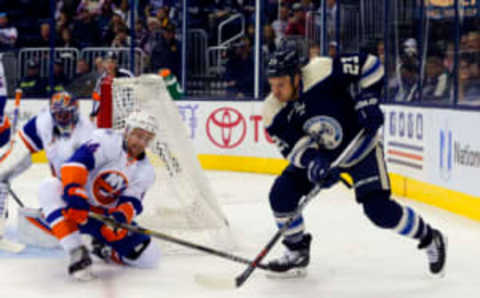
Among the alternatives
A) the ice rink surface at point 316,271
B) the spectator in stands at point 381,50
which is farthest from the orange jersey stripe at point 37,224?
the spectator in stands at point 381,50

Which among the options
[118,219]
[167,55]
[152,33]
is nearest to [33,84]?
[152,33]

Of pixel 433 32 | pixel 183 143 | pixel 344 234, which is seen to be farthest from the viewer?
pixel 433 32

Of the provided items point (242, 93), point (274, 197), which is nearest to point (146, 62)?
point (242, 93)

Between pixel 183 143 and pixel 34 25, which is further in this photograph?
pixel 34 25

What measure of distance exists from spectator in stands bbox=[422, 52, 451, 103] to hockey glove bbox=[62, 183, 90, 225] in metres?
3.16

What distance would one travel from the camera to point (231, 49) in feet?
30.1

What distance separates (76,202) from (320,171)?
103 cm

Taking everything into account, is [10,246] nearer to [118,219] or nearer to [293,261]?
[118,219]

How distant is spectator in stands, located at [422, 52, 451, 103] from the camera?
616 centimetres

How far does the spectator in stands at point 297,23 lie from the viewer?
29.7 feet

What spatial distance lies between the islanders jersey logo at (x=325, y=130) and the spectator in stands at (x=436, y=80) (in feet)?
8.29

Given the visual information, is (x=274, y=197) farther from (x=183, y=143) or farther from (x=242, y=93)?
(x=242, y=93)

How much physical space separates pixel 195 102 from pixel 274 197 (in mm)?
4963

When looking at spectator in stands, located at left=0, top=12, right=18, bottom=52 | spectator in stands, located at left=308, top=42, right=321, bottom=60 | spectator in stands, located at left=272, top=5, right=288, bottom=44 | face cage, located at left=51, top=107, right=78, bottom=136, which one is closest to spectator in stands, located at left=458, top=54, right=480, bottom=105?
spectator in stands, located at left=308, top=42, right=321, bottom=60
